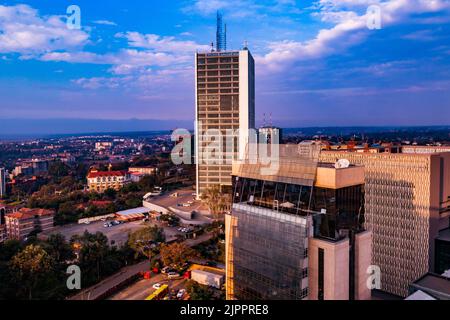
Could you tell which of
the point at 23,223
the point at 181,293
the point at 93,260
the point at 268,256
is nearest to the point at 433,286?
the point at 268,256

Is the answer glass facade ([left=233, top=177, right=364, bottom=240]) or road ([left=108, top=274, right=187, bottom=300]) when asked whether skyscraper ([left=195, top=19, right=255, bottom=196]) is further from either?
glass facade ([left=233, top=177, right=364, bottom=240])

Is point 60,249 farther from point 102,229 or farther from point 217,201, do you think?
point 217,201

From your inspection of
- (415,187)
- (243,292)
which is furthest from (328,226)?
(415,187)

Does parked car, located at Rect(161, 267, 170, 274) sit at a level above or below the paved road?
above

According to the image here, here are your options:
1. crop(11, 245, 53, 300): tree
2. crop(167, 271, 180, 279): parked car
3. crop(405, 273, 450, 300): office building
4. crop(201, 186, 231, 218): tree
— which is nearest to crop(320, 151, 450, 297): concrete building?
crop(405, 273, 450, 300): office building

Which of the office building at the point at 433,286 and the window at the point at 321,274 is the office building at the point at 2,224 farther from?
the office building at the point at 433,286
